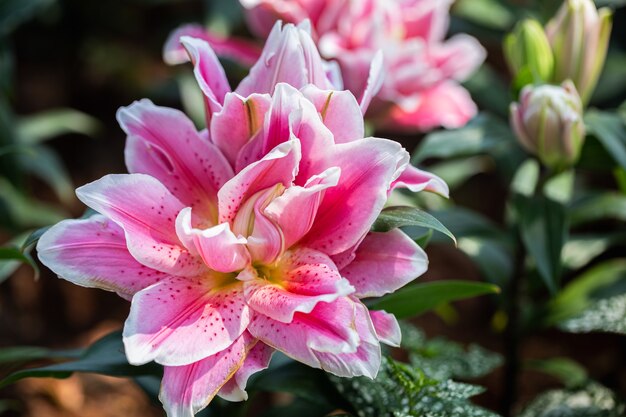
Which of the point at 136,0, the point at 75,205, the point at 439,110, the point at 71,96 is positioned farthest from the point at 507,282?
the point at 71,96

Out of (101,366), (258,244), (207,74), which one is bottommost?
(101,366)

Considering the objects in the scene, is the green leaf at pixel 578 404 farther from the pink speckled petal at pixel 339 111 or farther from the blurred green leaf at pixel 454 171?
the pink speckled petal at pixel 339 111

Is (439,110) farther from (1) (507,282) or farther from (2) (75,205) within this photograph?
(2) (75,205)

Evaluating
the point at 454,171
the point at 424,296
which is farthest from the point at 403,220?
the point at 454,171

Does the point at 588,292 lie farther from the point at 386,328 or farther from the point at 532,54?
the point at 386,328

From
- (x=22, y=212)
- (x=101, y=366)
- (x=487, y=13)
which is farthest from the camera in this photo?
(x=487, y=13)

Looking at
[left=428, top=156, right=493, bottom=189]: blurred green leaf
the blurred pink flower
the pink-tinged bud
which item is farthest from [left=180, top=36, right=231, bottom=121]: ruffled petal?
[left=428, top=156, right=493, bottom=189]: blurred green leaf
